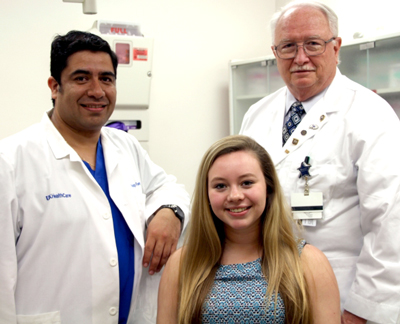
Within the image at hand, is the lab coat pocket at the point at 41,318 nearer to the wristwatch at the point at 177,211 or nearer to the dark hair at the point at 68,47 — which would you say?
the wristwatch at the point at 177,211

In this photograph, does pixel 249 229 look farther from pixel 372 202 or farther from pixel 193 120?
pixel 193 120

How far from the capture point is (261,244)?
1.37 metres

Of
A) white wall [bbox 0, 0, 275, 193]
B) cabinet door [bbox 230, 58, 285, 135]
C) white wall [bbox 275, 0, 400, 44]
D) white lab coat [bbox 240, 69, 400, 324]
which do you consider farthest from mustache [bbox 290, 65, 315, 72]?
white wall [bbox 0, 0, 275, 193]

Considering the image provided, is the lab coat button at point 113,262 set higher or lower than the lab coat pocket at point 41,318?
higher

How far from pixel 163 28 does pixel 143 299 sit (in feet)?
7.50

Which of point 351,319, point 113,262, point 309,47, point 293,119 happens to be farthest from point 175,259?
point 309,47

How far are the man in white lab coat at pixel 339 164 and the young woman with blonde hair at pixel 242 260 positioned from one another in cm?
18

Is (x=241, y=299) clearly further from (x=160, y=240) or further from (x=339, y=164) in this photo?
(x=339, y=164)

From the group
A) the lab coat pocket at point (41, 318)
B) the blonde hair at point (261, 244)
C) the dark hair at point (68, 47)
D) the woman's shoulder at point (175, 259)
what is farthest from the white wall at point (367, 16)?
the lab coat pocket at point (41, 318)

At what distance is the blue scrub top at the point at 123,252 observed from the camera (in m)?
1.40

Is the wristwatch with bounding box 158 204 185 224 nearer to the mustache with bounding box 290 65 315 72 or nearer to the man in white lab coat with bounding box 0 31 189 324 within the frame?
the man in white lab coat with bounding box 0 31 189 324

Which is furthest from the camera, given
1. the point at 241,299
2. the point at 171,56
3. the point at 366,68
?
the point at 171,56

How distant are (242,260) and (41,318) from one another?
62 cm

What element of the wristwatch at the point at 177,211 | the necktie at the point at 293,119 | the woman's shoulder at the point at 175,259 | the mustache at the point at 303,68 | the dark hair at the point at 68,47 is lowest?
the woman's shoulder at the point at 175,259
